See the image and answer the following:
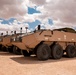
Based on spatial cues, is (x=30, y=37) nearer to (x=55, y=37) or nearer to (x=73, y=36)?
(x=55, y=37)

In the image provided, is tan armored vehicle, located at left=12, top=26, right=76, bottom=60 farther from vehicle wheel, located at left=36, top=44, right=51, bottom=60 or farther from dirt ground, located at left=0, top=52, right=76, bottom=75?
dirt ground, located at left=0, top=52, right=76, bottom=75

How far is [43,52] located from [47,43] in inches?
34.9

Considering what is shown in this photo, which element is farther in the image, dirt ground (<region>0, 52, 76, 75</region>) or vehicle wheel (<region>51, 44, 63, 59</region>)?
vehicle wheel (<region>51, 44, 63, 59</region>)

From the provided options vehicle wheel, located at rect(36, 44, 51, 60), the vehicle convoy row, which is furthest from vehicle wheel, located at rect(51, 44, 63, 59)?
vehicle wheel, located at rect(36, 44, 51, 60)

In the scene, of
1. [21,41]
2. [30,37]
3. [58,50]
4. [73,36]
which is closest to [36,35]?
[30,37]

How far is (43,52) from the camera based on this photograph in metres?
10.7

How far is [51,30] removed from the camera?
1125 centimetres

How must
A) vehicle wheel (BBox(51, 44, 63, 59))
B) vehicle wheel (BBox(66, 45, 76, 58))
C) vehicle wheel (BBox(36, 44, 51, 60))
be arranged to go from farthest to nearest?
vehicle wheel (BBox(66, 45, 76, 58))
vehicle wheel (BBox(51, 44, 63, 59))
vehicle wheel (BBox(36, 44, 51, 60))

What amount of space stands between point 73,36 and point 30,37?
3.81 metres

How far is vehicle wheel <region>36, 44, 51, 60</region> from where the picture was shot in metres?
10.5

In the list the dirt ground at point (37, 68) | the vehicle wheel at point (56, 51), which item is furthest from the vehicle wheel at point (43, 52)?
the dirt ground at point (37, 68)

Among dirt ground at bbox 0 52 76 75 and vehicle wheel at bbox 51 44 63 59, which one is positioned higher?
vehicle wheel at bbox 51 44 63 59

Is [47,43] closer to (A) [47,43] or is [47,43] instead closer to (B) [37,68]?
(A) [47,43]

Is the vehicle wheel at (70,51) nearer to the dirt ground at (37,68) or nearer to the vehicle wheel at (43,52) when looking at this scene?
the vehicle wheel at (43,52)
